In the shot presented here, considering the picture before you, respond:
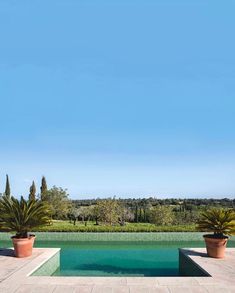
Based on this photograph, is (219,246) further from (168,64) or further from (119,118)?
(119,118)

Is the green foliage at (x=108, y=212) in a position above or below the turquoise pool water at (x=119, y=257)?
above

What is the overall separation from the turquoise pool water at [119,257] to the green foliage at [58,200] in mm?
12687

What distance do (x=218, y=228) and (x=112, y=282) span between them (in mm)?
4374

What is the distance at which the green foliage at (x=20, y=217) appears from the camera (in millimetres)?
10750

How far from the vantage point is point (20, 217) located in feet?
35.3

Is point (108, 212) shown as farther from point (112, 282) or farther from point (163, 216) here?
point (112, 282)

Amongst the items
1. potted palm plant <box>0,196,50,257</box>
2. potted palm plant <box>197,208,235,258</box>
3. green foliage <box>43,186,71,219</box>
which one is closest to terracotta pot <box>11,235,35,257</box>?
potted palm plant <box>0,196,50,257</box>

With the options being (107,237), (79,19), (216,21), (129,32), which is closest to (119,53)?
(129,32)

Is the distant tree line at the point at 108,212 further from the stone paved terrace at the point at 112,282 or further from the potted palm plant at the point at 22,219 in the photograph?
the stone paved terrace at the point at 112,282

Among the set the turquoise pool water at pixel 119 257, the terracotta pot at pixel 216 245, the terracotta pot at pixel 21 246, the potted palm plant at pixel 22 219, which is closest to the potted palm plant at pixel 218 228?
the terracotta pot at pixel 216 245

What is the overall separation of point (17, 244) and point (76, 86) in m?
7.93

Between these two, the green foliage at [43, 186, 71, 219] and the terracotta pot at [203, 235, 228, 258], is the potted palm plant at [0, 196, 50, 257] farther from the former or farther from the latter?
the green foliage at [43, 186, 71, 219]

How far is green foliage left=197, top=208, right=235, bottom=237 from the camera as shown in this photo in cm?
1053

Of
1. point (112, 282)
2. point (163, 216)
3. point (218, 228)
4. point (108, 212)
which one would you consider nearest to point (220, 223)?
point (218, 228)
